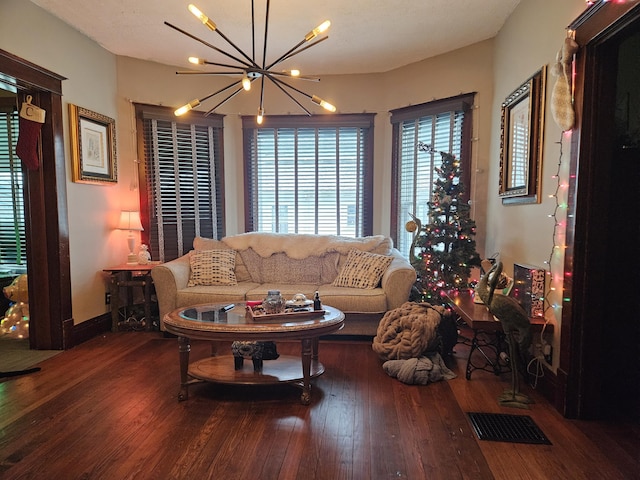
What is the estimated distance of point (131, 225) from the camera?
14.4 feet

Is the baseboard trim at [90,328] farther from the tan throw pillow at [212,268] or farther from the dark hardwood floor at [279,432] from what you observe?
the tan throw pillow at [212,268]

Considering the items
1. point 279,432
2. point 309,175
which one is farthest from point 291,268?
point 279,432

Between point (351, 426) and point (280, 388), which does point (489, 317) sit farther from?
point (280, 388)

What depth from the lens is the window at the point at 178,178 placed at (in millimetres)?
4723

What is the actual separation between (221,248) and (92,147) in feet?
5.30

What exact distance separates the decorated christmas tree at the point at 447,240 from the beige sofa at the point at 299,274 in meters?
0.29

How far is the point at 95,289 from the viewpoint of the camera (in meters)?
4.19

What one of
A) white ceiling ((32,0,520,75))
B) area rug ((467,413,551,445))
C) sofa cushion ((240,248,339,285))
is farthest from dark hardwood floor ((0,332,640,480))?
white ceiling ((32,0,520,75))

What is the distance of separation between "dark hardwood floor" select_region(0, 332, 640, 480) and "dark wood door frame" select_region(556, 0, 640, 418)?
250 mm

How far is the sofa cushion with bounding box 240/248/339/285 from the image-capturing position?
4410 mm

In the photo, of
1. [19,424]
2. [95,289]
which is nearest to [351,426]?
[19,424]

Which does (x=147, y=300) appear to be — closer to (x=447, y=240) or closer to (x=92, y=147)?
(x=92, y=147)

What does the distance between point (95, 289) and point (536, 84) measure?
4.35 meters

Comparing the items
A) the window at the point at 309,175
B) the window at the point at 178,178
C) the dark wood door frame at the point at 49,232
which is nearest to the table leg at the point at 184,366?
the dark wood door frame at the point at 49,232
